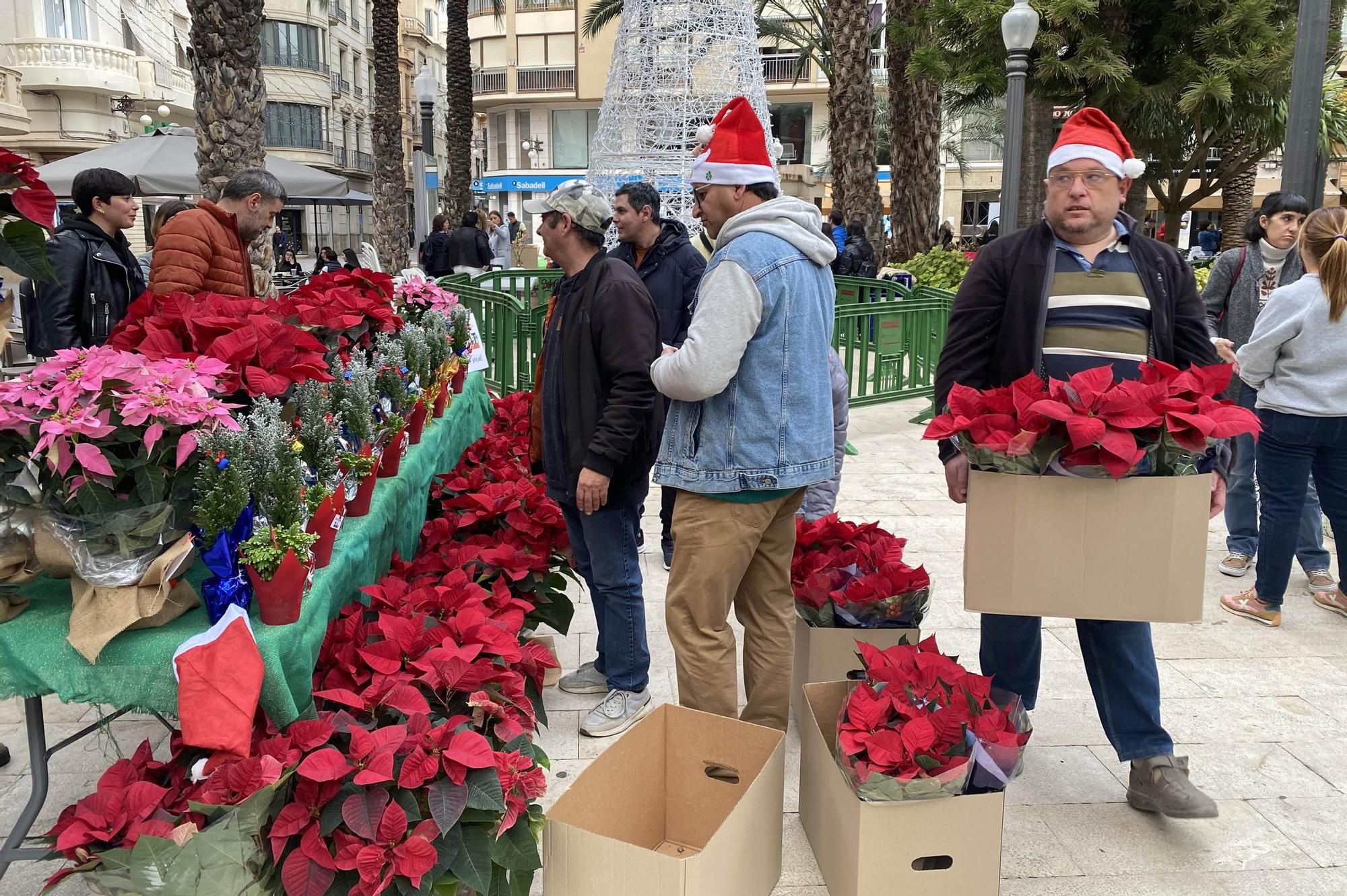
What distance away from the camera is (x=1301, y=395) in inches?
175

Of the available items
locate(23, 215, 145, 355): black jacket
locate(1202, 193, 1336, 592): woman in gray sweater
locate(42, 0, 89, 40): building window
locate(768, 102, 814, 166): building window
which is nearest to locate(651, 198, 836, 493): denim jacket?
locate(1202, 193, 1336, 592): woman in gray sweater

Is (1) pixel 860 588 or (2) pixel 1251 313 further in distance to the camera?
(2) pixel 1251 313

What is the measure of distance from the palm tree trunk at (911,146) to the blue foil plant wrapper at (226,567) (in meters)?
15.7

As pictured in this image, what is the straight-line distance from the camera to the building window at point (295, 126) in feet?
155

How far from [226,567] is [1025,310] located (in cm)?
225

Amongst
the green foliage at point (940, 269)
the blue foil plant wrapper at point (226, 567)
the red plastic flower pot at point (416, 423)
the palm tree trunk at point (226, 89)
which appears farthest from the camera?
the green foliage at point (940, 269)

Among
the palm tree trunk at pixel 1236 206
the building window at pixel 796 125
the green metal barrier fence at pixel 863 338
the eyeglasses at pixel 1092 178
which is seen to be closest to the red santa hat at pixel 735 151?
the eyeglasses at pixel 1092 178

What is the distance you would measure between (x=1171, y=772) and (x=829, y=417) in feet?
4.81

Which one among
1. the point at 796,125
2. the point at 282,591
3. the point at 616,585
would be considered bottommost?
the point at 616,585

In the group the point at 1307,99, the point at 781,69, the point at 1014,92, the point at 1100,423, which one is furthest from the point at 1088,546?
the point at 781,69

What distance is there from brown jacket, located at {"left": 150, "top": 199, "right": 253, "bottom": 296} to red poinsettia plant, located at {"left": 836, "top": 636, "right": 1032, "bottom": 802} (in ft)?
10.9

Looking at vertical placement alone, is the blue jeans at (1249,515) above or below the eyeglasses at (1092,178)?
below

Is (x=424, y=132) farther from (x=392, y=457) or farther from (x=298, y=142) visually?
(x=298, y=142)

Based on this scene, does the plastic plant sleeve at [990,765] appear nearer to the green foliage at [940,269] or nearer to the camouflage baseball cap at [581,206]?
the camouflage baseball cap at [581,206]
